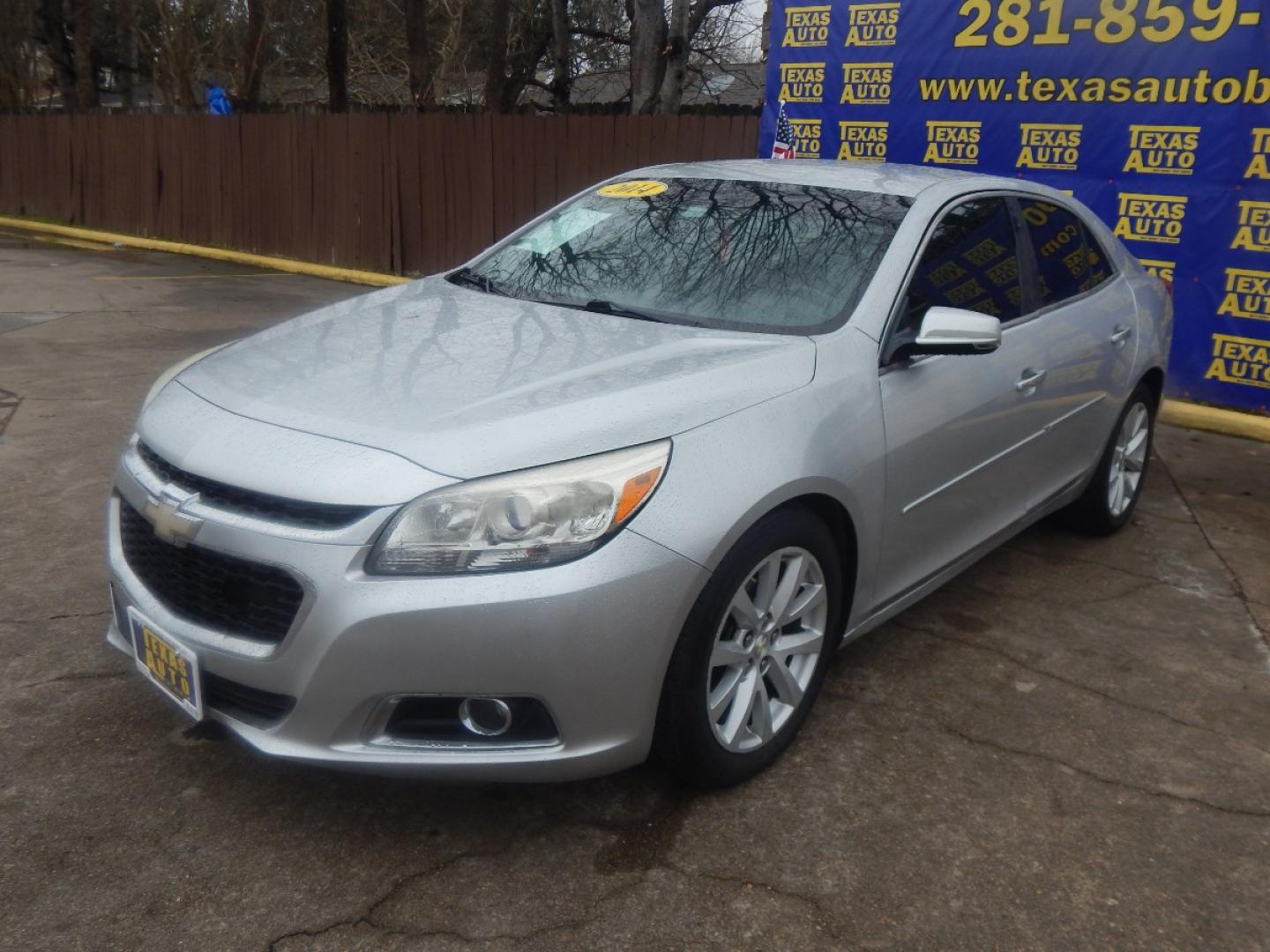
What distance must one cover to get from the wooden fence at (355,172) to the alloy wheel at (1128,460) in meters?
6.14

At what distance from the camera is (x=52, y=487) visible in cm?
516

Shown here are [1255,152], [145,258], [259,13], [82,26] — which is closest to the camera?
[1255,152]

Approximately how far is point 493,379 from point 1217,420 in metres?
6.08

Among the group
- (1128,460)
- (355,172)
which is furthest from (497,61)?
(1128,460)

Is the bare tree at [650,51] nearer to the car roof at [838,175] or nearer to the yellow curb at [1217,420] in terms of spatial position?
the yellow curb at [1217,420]

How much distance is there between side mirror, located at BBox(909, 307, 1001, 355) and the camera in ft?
10.7

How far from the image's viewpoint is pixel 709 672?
2734 millimetres

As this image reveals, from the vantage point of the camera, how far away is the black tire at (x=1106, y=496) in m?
4.83

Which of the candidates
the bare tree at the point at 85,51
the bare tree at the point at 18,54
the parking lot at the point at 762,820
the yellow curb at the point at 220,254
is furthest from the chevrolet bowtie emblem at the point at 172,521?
the bare tree at the point at 18,54

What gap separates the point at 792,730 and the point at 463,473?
1270 mm

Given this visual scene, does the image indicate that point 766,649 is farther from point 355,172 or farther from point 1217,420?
point 355,172

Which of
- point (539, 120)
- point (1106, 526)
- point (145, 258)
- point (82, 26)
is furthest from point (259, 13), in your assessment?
point (1106, 526)

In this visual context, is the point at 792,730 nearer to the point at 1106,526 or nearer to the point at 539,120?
the point at 1106,526

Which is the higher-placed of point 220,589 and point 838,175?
point 838,175
